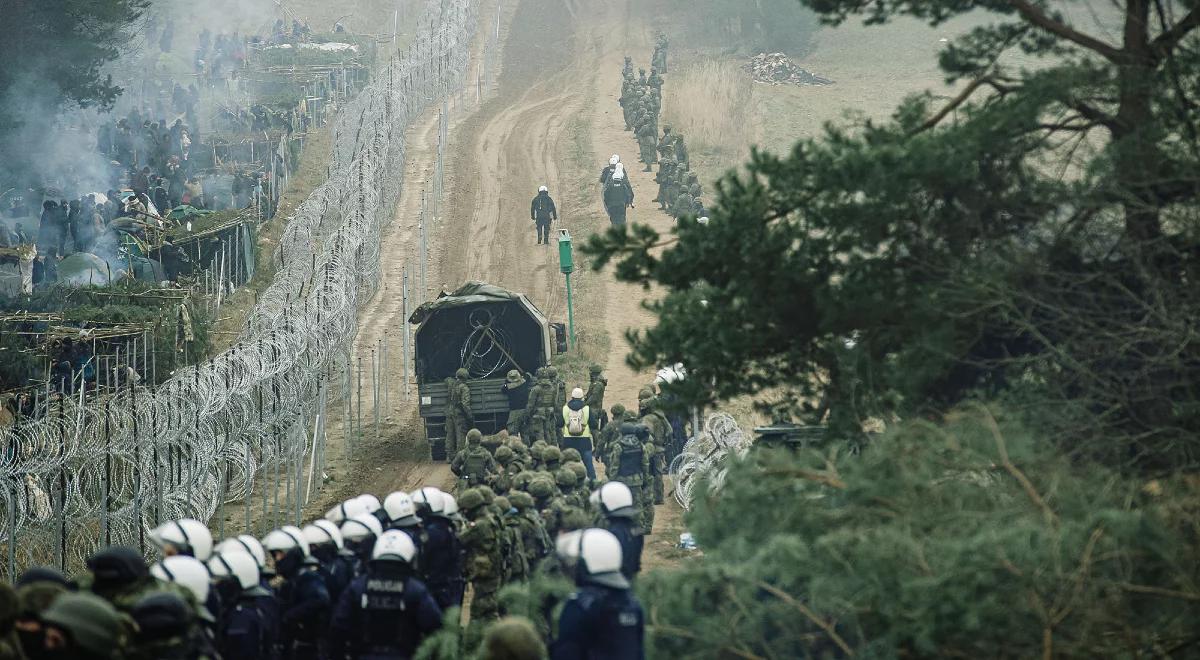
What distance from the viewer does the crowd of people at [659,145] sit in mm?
35656

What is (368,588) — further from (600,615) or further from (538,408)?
(538,408)

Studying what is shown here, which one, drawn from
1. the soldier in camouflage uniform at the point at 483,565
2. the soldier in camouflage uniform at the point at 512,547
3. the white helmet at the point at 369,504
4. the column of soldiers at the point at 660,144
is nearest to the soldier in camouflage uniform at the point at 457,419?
the column of soldiers at the point at 660,144

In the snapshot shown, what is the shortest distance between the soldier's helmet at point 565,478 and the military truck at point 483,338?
8.13m

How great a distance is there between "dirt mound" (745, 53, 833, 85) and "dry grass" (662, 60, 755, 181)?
12.0ft

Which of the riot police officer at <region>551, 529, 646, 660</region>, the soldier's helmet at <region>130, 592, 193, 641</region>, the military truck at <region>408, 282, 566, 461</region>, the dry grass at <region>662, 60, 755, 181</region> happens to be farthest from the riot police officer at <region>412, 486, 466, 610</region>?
the dry grass at <region>662, 60, 755, 181</region>

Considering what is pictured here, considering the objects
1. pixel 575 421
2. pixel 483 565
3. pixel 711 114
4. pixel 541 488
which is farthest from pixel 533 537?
pixel 711 114

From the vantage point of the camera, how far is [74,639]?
581 centimetres

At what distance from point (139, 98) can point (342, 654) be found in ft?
137

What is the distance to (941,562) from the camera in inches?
286

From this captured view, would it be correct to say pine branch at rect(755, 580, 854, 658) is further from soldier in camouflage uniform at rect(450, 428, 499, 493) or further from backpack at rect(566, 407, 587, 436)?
backpack at rect(566, 407, 587, 436)

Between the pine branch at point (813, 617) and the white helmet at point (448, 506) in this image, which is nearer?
A: the pine branch at point (813, 617)

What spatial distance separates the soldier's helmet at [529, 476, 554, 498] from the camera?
1361 centimetres

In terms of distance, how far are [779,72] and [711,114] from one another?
10484mm

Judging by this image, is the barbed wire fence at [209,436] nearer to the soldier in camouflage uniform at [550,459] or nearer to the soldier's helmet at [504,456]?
the soldier's helmet at [504,456]
